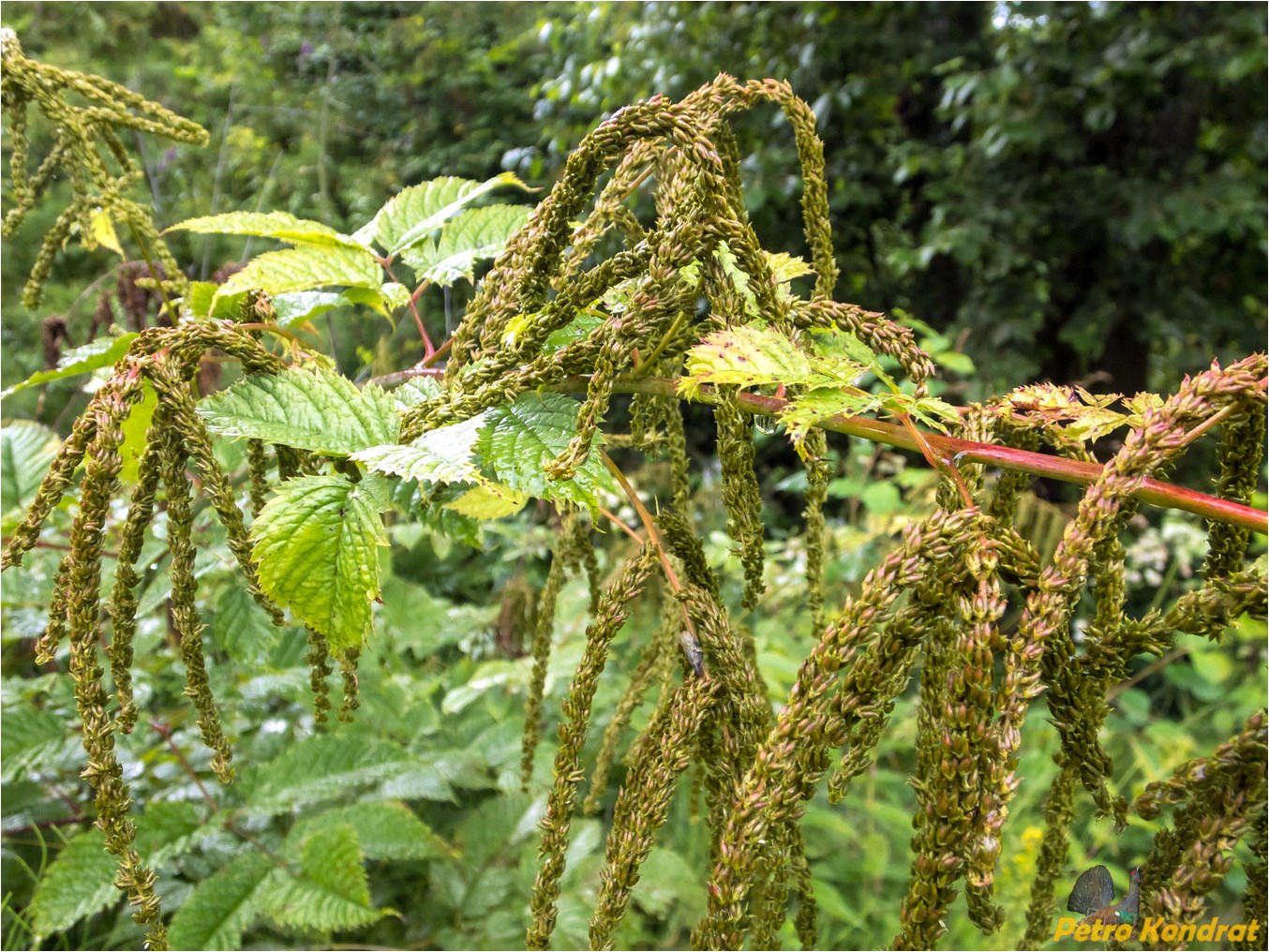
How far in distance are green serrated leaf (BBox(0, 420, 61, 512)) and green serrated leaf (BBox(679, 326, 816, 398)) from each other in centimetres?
100

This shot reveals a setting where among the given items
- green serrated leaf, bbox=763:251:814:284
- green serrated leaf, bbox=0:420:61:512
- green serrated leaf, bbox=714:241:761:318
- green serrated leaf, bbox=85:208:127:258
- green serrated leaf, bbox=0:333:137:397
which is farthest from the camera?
green serrated leaf, bbox=0:420:61:512

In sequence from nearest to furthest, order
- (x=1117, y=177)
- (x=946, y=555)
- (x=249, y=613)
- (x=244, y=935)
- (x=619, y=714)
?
(x=946, y=555)
(x=619, y=714)
(x=249, y=613)
(x=244, y=935)
(x=1117, y=177)

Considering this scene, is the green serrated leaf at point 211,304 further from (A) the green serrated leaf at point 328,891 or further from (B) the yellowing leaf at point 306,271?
(A) the green serrated leaf at point 328,891

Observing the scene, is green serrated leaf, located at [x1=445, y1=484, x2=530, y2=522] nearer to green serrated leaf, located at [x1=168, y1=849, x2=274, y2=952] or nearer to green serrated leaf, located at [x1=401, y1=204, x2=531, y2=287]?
green serrated leaf, located at [x1=401, y1=204, x2=531, y2=287]

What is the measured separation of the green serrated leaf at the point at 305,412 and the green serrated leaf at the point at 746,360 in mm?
229

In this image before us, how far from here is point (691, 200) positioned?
0.46 meters

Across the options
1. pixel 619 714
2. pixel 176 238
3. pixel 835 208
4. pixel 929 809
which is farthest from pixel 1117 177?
pixel 176 238

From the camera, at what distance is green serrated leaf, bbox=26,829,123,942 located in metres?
1.03

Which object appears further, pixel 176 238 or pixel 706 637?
pixel 176 238

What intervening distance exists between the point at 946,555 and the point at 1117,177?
248cm

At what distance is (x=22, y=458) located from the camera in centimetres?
116

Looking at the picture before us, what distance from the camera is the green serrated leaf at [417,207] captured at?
79 cm

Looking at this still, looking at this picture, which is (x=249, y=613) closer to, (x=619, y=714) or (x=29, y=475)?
(x=619, y=714)

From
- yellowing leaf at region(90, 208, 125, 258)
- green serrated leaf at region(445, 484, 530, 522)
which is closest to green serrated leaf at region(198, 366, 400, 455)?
green serrated leaf at region(445, 484, 530, 522)
